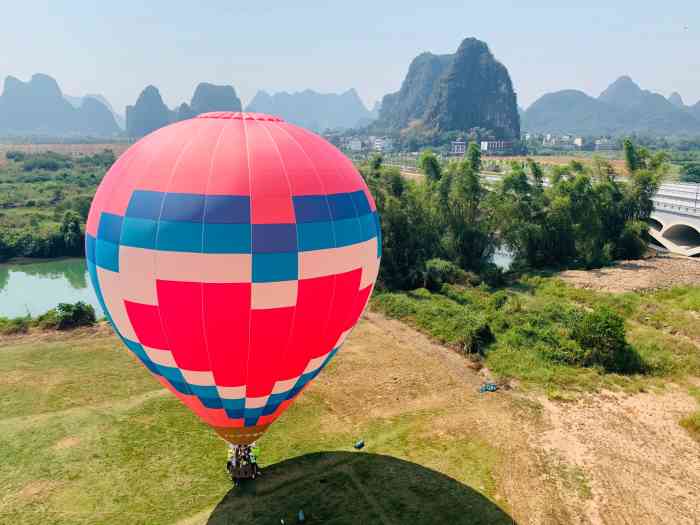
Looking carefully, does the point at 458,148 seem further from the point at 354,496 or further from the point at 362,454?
the point at 354,496

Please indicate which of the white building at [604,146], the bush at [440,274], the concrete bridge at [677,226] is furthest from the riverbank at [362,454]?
the white building at [604,146]

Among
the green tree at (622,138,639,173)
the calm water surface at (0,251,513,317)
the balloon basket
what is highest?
the green tree at (622,138,639,173)

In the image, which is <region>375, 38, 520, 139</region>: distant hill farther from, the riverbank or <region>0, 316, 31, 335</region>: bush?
the riverbank

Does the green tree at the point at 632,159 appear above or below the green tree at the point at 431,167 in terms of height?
above

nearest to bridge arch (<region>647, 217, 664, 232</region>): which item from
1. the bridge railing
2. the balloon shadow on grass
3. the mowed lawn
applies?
the bridge railing

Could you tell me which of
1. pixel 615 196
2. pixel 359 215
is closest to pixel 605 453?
pixel 359 215

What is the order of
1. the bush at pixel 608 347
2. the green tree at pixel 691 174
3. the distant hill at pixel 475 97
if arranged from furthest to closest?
1. the distant hill at pixel 475 97
2. the green tree at pixel 691 174
3. the bush at pixel 608 347

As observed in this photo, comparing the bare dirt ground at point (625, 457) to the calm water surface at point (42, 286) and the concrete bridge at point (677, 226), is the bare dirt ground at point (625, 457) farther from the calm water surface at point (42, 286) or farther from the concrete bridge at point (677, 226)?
the concrete bridge at point (677, 226)
